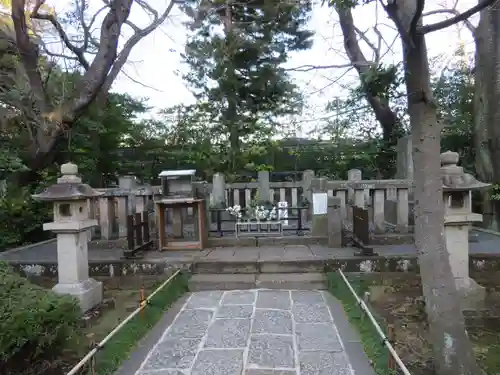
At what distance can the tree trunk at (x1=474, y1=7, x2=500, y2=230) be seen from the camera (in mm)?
10203

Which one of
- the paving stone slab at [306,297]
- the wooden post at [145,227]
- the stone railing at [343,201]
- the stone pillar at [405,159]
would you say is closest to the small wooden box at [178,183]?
the wooden post at [145,227]

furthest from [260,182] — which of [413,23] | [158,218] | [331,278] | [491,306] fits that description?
[413,23]

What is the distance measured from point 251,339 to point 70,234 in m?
2.81

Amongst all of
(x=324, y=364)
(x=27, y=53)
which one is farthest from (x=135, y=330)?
(x=27, y=53)

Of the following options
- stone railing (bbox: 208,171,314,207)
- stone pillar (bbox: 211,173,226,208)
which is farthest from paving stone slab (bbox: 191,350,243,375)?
stone pillar (bbox: 211,173,226,208)

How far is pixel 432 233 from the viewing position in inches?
125

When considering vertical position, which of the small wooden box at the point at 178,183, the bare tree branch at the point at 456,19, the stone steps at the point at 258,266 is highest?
the bare tree branch at the point at 456,19

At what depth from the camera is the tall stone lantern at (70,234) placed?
4.92 meters

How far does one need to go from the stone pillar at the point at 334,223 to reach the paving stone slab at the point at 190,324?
10.0 ft

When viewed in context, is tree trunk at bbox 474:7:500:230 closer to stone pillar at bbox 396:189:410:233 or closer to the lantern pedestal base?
stone pillar at bbox 396:189:410:233

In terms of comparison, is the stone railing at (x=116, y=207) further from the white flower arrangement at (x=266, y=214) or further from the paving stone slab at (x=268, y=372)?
the paving stone slab at (x=268, y=372)

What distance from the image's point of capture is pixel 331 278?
5594mm

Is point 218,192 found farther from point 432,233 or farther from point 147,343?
point 432,233

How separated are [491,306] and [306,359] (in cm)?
268
